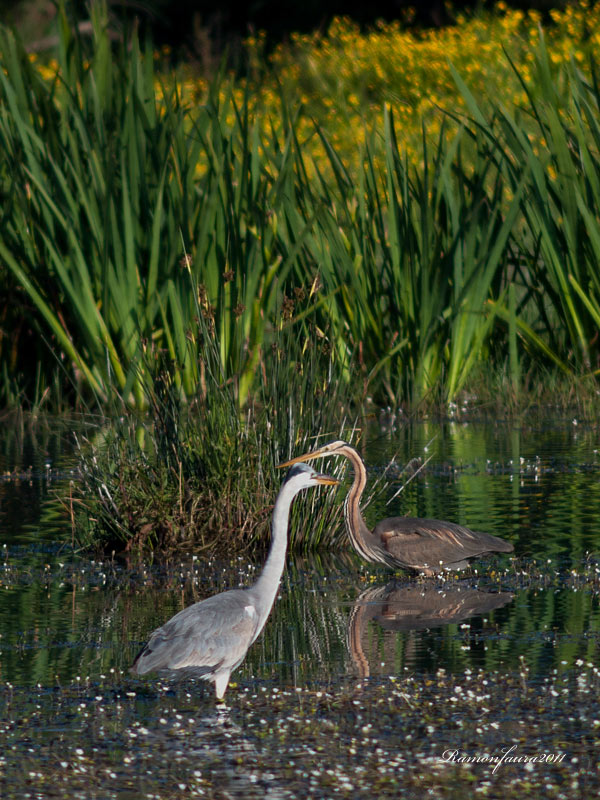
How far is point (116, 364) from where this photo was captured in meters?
12.9

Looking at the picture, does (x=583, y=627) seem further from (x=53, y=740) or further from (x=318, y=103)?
(x=318, y=103)

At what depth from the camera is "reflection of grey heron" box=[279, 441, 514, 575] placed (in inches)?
314

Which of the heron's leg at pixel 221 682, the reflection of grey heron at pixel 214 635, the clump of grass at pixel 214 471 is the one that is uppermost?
the reflection of grey heron at pixel 214 635

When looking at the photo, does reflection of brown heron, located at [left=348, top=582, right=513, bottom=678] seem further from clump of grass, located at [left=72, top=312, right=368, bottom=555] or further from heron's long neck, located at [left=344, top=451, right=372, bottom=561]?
clump of grass, located at [left=72, top=312, right=368, bottom=555]

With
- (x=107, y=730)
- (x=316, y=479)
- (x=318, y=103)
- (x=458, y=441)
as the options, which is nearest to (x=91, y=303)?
(x=458, y=441)

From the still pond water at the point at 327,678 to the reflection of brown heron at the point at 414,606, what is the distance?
0.02 m

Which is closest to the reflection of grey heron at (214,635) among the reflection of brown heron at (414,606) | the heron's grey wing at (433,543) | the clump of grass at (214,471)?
the reflection of brown heron at (414,606)

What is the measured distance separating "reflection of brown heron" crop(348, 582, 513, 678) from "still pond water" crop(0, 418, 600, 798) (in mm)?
16

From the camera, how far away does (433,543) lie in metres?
7.98

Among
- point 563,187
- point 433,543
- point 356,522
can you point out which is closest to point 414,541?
point 433,543

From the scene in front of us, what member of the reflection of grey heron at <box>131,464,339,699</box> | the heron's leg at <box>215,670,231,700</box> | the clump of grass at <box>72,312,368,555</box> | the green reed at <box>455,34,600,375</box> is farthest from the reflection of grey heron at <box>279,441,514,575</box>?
the green reed at <box>455,34,600,375</box>

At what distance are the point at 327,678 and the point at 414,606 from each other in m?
1.49

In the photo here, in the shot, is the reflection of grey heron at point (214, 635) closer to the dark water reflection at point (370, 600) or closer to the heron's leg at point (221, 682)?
the heron's leg at point (221, 682)

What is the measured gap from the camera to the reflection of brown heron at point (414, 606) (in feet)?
22.7
